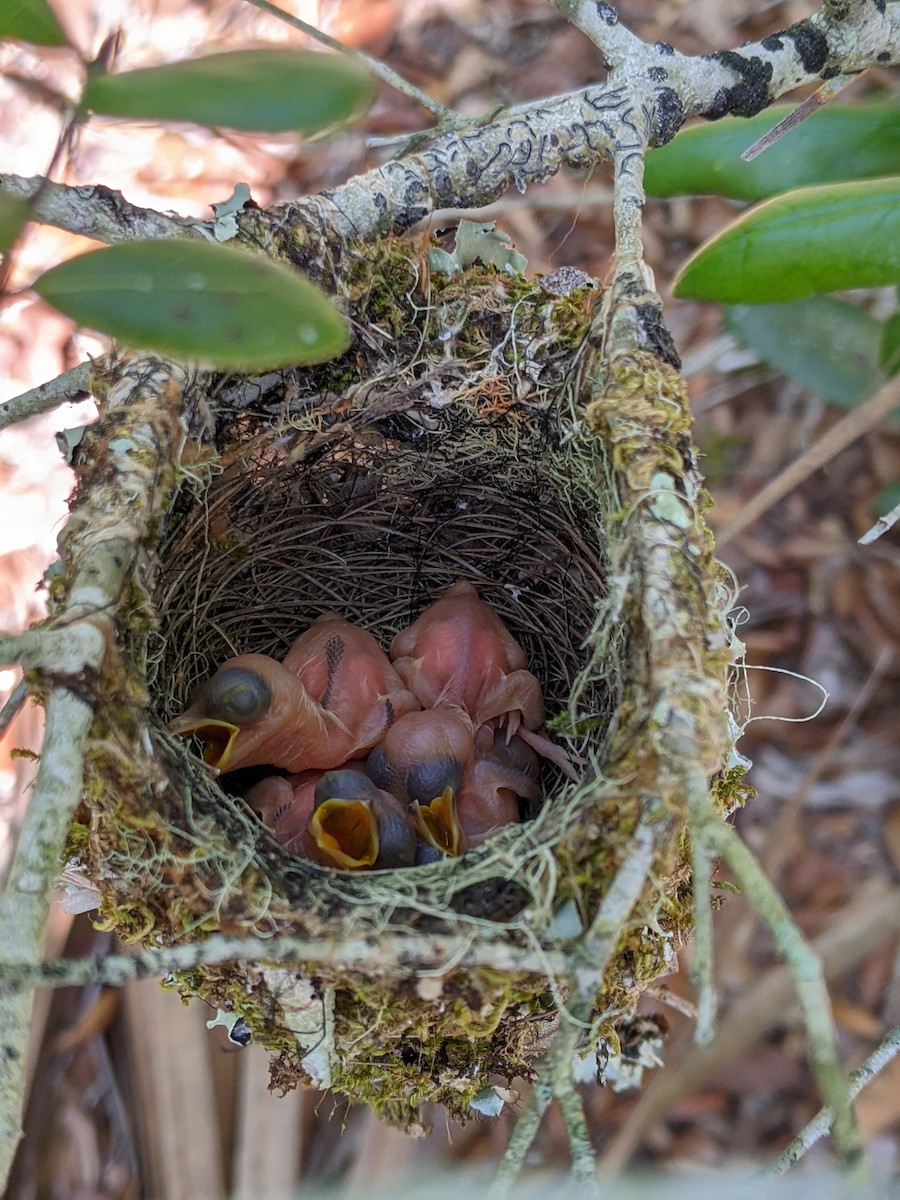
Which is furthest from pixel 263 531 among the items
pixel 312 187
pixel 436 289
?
pixel 312 187

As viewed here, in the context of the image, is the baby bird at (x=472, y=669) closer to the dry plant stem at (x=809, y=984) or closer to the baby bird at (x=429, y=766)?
the baby bird at (x=429, y=766)

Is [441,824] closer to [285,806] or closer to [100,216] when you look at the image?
[285,806]

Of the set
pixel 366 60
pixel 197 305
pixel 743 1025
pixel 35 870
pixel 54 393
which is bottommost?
pixel 743 1025

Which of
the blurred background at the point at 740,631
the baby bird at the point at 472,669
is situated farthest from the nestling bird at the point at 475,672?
the blurred background at the point at 740,631

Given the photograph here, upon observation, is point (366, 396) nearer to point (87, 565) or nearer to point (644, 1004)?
point (87, 565)

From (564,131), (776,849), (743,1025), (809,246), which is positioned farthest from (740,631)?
(564,131)
